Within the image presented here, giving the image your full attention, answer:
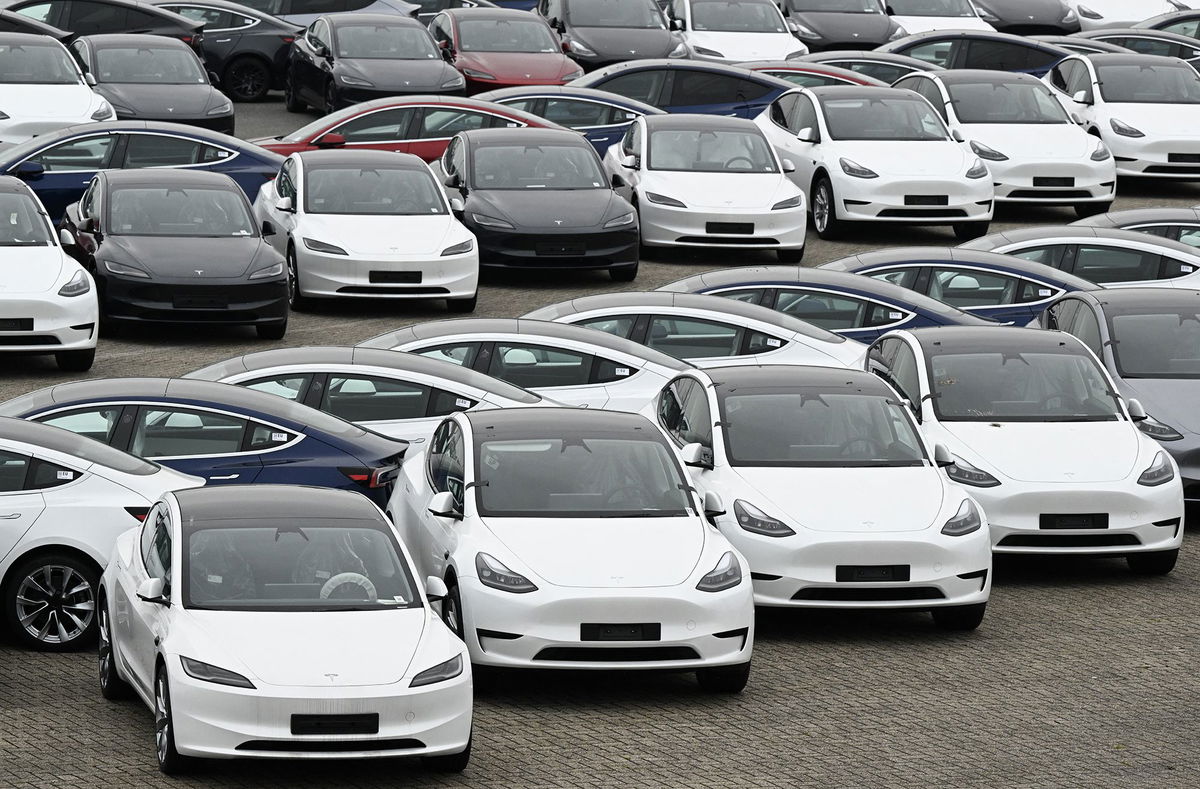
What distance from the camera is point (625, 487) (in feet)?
42.2

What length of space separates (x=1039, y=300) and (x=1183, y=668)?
27.6 ft

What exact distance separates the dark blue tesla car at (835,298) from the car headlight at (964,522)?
5.97 metres

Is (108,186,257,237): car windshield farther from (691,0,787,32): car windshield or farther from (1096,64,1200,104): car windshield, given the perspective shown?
(691,0,787,32): car windshield

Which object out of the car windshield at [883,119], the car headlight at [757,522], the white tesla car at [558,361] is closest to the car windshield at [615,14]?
the car windshield at [883,119]

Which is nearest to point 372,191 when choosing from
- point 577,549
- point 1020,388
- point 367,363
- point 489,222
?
point 489,222

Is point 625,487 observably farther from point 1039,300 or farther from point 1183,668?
point 1039,300

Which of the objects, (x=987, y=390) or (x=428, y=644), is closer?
(x=428, y=644)

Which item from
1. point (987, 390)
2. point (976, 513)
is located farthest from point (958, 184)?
point (976, 513)

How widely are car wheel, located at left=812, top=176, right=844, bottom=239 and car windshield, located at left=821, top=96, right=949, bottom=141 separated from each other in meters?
0.64

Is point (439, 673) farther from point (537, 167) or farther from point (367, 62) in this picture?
point (367, 62)

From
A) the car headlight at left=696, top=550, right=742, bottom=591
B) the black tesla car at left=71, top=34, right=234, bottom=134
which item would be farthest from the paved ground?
the black tesla car at left=71, top=34, right=234, bottom=134

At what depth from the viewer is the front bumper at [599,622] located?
38.4 ft

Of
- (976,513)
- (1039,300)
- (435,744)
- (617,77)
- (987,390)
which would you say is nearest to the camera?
(435,744)

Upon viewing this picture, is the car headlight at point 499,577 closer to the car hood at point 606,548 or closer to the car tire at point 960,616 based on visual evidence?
the car hood at point 606,548
